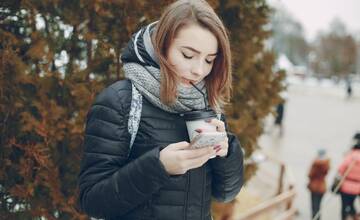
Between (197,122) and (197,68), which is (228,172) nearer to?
(197,122)

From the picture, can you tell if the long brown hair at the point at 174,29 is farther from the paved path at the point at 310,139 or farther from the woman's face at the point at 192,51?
the paved path at the point at 310,139

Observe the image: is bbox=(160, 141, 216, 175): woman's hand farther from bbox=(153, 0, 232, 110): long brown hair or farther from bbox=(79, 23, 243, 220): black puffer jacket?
bbox=(153, 0, 232, 110): long brown hair

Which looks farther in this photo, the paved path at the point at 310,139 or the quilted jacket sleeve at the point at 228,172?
the paved path at the point at 310,139

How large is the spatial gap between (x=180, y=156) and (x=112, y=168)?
0.85ft

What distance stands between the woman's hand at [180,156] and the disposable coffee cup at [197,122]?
0.06m

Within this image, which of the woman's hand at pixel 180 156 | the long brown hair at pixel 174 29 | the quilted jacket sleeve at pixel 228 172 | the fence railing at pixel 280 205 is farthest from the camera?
the fence railing at pixel 280 205

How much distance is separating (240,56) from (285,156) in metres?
9.67

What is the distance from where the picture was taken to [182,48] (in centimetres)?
161

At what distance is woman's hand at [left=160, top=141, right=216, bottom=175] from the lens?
1456mm

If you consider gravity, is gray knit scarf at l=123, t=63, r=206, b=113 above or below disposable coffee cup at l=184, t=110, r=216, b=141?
above

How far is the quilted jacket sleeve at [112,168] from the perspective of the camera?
4.85ft

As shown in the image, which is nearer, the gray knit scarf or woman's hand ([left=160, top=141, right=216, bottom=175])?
woman's hand ([left=160, top=141, right=216, bottom=175])

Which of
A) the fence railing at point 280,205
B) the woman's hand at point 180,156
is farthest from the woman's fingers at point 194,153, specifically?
the fence railing at point 280,205

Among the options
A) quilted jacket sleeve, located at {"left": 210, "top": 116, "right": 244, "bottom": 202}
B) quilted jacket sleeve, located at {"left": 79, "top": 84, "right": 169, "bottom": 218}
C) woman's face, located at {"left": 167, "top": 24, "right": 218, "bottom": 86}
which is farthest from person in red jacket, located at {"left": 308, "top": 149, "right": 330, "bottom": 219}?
quilted jacket sleeve, located at {"left": 79, "top": 84, "right": 169, "bottom": 218}
